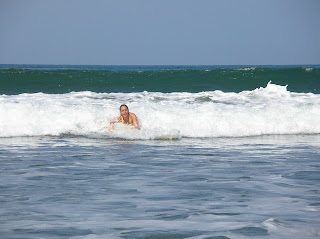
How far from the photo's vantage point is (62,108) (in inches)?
540

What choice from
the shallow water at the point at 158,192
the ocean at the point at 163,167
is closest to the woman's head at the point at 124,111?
the ocean at the point at 163,167

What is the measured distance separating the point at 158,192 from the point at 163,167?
1764 mm

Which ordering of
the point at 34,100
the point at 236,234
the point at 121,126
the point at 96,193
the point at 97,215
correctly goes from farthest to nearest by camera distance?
the point at 34,100 → the point at 121,126 → the point at 96,193 → the point at 97,215 → the point at 236,234

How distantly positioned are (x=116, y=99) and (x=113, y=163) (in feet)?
25.3

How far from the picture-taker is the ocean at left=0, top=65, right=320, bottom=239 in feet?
16.2

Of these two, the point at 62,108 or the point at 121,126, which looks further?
the point at 62,108

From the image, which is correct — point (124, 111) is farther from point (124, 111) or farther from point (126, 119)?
point (126, 119)

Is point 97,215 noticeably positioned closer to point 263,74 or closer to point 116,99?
point 116,99

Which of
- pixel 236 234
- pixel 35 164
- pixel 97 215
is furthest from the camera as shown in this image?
pixel 35 164

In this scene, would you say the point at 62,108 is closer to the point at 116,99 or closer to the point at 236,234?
the point at 116,99

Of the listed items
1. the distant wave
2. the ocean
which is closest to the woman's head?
the ocean

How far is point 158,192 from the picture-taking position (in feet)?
20.4

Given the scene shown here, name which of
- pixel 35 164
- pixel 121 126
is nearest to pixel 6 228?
pixel 35 164

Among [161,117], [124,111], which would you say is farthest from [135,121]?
[161,117]
